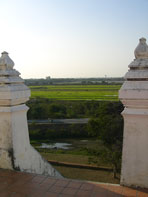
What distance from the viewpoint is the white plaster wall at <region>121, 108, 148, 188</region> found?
8.34 ft

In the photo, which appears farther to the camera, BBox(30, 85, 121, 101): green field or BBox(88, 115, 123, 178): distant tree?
BBox(30, 85, 121, 101): green field

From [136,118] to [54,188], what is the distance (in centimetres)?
126

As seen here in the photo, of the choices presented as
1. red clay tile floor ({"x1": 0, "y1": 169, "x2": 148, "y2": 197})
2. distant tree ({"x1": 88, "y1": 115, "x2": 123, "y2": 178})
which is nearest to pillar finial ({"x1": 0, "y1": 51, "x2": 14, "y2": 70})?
red clay tile floor ({"x1": 0, "y1": 169, "x2": 148, "y2": 197})

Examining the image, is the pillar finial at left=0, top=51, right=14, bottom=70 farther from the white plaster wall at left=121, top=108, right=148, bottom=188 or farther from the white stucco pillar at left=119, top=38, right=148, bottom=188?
the white plaster wall at left=121, top=108, right=148, bottom=188

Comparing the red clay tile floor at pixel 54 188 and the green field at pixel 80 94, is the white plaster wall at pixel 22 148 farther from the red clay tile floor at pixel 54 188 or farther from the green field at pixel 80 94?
the green field at pixel 80 94

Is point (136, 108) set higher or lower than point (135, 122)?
higher

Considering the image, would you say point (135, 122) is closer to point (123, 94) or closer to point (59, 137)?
point (123, 94)

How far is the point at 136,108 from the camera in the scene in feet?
8.43

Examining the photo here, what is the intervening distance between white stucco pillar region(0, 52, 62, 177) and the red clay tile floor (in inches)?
9.8

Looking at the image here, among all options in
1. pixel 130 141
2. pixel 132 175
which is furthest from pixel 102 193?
pixel 130 141

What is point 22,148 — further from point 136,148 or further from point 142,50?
point 142,50

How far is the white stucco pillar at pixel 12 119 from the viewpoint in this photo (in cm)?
296

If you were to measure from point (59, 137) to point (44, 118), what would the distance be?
8.28 meters

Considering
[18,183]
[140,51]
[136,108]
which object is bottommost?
[18,183]
